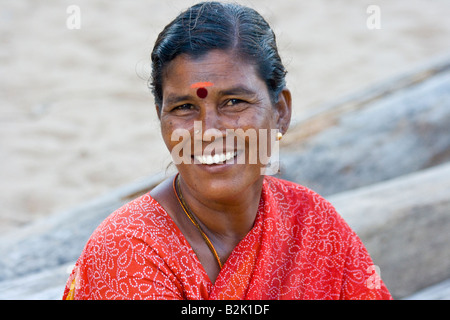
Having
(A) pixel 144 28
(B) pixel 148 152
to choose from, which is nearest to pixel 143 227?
(B) pixel 148 152

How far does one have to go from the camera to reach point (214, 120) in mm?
1583

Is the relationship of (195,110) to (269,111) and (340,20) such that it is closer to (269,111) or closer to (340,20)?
(269,111)

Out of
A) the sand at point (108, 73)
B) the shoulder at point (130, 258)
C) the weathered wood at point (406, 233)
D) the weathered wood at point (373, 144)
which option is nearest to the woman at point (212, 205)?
the shoulder at point (130, 258)

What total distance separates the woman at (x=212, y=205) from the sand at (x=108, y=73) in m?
1.94

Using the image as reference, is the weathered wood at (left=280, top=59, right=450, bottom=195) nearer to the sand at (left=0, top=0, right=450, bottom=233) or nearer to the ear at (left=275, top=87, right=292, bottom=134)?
the sand at (left=0, top=0, right=450, bottom=233)

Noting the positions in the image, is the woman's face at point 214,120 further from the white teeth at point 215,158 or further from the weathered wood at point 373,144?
the weathered wood at point 373,144

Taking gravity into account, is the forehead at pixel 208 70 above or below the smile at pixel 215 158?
above

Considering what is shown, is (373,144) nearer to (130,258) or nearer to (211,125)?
(211,125)

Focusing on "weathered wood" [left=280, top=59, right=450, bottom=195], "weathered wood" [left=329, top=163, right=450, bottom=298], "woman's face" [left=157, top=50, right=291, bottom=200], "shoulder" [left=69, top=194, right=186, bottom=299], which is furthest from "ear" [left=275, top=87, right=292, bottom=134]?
"weathered wood" [left=280, top=59, right=450, bottom=195]

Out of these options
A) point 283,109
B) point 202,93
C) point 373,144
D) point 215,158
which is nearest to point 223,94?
point 202,93

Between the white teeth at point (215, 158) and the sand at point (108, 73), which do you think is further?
the sand at point (108, 73)

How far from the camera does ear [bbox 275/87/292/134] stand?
6.05 ft

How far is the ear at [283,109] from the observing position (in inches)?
72.6

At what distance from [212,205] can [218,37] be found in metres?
0.52
